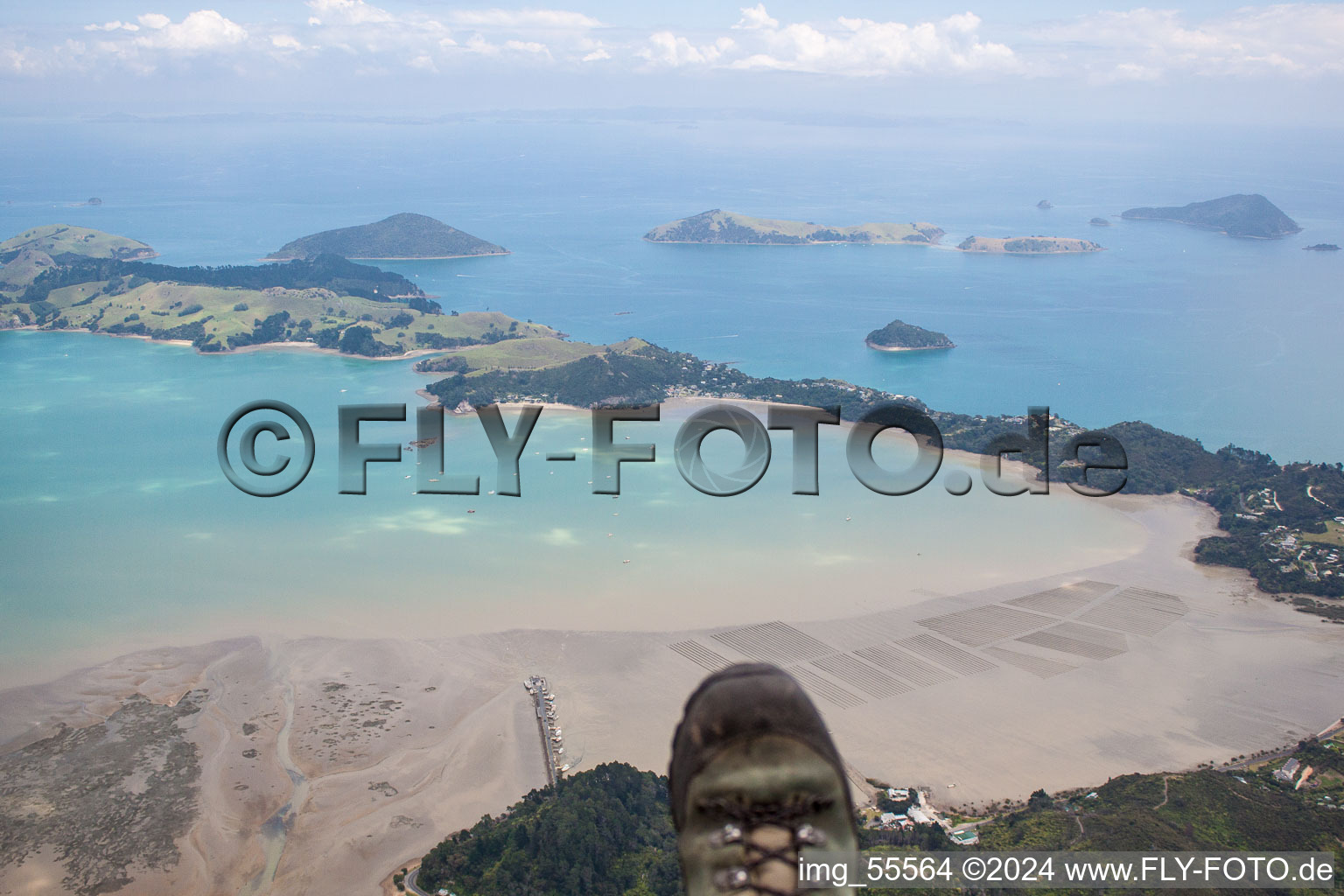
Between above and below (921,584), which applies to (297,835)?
below

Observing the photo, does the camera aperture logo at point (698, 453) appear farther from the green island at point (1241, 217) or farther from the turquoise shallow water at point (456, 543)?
the green island at point (1241, 217)

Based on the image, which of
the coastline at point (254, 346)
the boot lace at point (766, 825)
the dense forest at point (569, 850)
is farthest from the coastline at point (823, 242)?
the boot lace at point (766, 825)

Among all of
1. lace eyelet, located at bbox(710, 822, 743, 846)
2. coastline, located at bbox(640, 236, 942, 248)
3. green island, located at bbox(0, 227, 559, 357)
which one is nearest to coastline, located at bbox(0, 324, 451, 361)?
green island, located at bbox(0, 227, 559, 357)

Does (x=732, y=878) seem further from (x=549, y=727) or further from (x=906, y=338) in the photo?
(x=906, y=338)

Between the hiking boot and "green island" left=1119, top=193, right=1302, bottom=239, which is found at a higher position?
"green island" left=1119, top=193, right=1302, bottom=239

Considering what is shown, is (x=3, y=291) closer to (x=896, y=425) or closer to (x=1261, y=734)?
(x=896, y=425)

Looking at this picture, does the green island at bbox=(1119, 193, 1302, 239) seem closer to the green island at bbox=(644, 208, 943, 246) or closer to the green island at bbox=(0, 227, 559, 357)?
the green island at bbox=(644, 208, 943, 246)

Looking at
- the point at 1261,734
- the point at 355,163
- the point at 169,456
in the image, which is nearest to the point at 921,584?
the point at 1261,734
